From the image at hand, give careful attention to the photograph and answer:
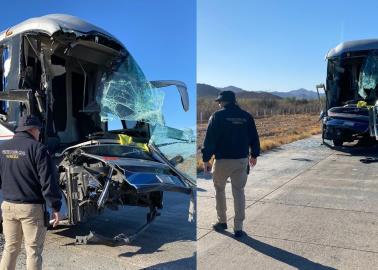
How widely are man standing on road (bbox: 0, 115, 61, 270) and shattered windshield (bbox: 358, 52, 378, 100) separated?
1203cm

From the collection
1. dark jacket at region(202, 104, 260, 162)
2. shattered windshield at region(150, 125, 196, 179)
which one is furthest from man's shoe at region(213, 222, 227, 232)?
dark jacket at region(202, 104, 260, 162)

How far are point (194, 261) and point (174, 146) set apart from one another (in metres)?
1.67

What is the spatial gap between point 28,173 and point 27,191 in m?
0.16

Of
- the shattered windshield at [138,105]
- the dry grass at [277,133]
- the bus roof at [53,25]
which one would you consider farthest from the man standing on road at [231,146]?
the bus roof at [53,25]

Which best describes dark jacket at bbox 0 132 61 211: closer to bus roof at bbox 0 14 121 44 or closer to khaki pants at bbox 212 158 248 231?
bus roof at bbox 0 14 121 44

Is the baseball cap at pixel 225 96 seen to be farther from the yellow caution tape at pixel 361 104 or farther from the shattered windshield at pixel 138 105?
the yellow caution tape at pixel 361 104

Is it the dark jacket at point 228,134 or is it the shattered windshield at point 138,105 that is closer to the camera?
the dark jacket at point 228,134

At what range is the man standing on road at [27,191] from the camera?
438 cm

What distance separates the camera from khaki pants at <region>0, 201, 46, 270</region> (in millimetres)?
4422

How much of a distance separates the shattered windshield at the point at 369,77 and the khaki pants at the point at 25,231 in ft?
39.8

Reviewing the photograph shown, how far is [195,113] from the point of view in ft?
14.0

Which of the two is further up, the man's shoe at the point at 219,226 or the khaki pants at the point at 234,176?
the khaki pants at the point at 234,176

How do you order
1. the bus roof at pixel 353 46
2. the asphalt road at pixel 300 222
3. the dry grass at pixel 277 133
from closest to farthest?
the asphalt road at pixel 300 222 → the dry grass at pixel 277 133 → the bus roof at pixel 353 46

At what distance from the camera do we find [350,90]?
15227 millimetres
